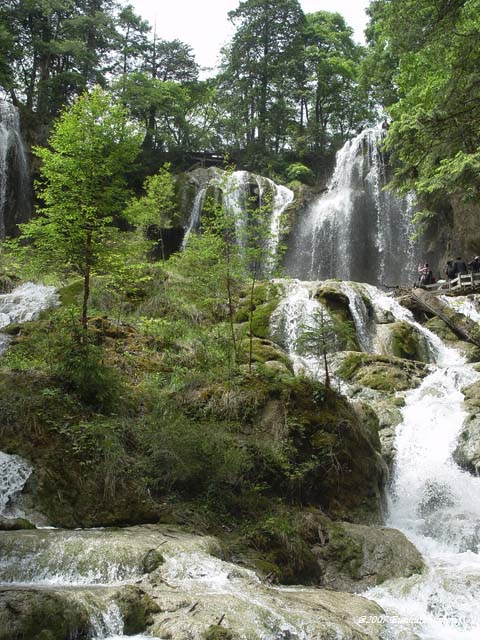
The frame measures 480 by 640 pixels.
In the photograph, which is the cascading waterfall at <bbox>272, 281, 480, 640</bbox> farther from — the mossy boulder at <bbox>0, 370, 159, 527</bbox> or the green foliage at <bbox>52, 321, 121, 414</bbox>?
the green foliage at <bbox>52, 321, 121, 414</bbox>

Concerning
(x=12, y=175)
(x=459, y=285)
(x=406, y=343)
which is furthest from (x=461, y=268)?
(x=12, y=175)

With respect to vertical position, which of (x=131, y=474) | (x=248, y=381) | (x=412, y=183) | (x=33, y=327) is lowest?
(x=131, y=474)

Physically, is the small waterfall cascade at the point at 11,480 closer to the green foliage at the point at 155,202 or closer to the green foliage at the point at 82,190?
→ the green foliage at the point at 82,190

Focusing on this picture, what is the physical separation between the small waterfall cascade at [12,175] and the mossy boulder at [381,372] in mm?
17768

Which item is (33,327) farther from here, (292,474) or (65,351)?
(292,474)

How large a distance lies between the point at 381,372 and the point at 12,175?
815 inches

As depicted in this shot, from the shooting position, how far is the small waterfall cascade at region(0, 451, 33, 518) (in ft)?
18.5

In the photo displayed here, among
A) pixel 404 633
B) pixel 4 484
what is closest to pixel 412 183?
pixel 404 633

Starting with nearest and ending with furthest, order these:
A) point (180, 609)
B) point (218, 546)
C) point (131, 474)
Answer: point (180, 609), point (218, 546), point (131, 474)

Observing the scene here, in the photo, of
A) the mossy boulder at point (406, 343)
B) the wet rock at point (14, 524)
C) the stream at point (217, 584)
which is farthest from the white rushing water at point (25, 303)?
the mossy boulder at point (406, 343)

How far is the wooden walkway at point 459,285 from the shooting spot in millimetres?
21234

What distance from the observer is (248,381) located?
850 centimetres

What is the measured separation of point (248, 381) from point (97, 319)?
4514mm

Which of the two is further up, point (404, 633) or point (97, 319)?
point (97, 319)
